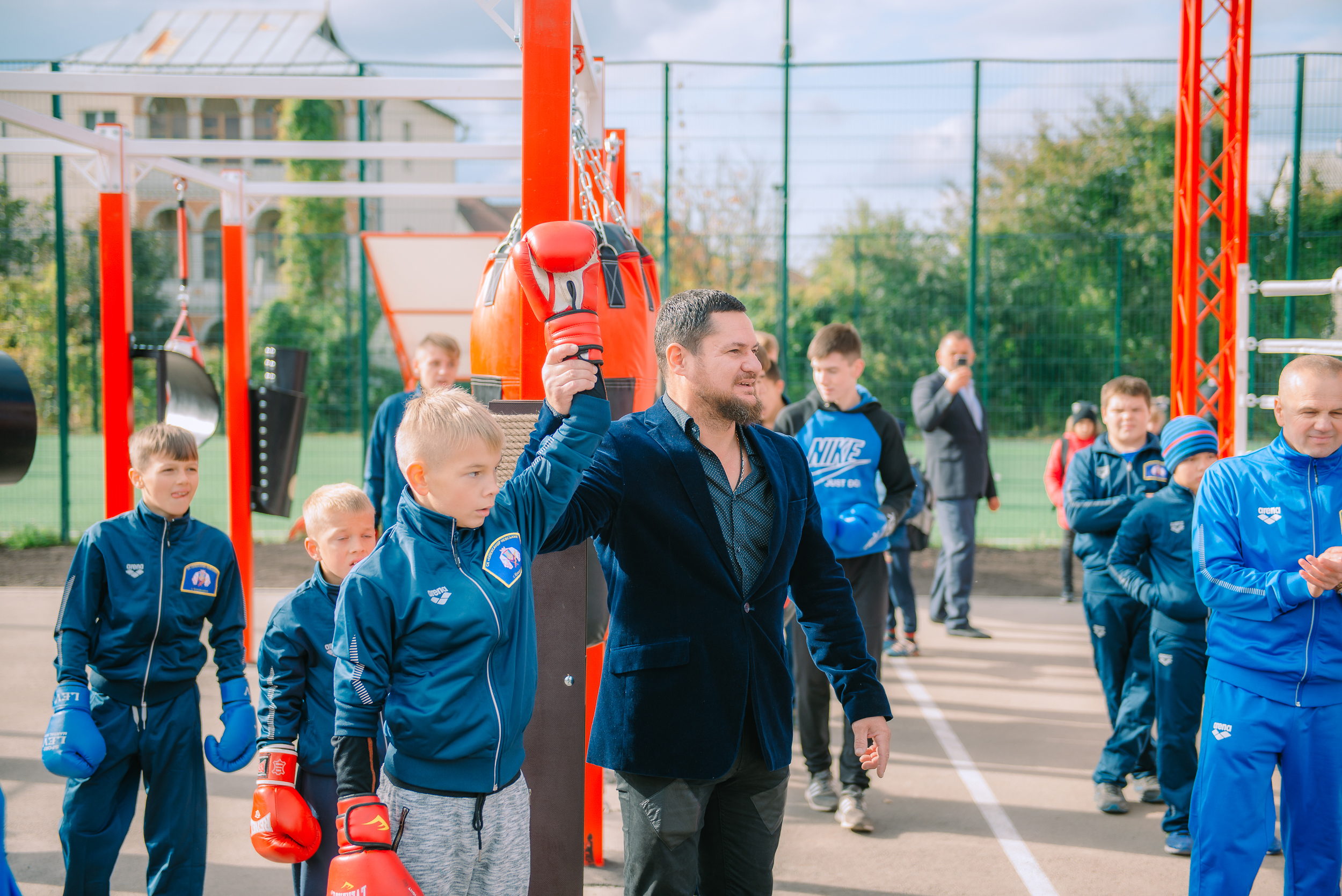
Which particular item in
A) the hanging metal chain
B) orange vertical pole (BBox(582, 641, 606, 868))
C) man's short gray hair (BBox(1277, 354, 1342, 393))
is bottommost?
orange vertical pole (BBox(582, 641, 606, 868))

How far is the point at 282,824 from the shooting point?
2078 mm

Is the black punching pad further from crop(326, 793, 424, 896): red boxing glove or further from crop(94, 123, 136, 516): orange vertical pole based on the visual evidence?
crop(94, 123, 136, 516): orange vertical pole

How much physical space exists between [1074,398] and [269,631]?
9.97m

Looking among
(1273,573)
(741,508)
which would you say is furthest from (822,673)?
(741,508)

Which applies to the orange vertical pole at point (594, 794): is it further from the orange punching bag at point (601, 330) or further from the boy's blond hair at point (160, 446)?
the boy's blond hair at point (160, 446)

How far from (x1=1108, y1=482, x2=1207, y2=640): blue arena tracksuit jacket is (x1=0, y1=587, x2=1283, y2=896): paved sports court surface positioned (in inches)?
36.6

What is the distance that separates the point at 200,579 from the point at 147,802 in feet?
2.27

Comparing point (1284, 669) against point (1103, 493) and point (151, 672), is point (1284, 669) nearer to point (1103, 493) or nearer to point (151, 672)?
point (1103, 493)

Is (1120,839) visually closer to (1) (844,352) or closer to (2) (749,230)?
(1) (844,352)

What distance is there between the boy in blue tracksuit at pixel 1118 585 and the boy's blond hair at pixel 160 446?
3633 millimetres

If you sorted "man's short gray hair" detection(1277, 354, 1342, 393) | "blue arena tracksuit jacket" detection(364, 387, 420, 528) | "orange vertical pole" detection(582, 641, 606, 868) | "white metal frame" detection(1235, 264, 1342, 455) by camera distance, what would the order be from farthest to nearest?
"blue arena tracksuit jacket" detection(364, 387, 420, 528) < "white metal frame" detection(1235, 264, 1342, 455) < "orange vertical pole" detection(582, 641, 606, 868) < "man's short gray hair" detection(1277, 354, 1342, 393)

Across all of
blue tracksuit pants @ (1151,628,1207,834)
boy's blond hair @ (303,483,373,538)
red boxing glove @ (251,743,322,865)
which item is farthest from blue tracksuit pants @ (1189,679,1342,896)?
boy's blond hair @ (303,483,373,538)

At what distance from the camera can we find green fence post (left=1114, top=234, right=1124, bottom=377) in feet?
34.9

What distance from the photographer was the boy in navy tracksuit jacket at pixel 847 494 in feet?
14.1
